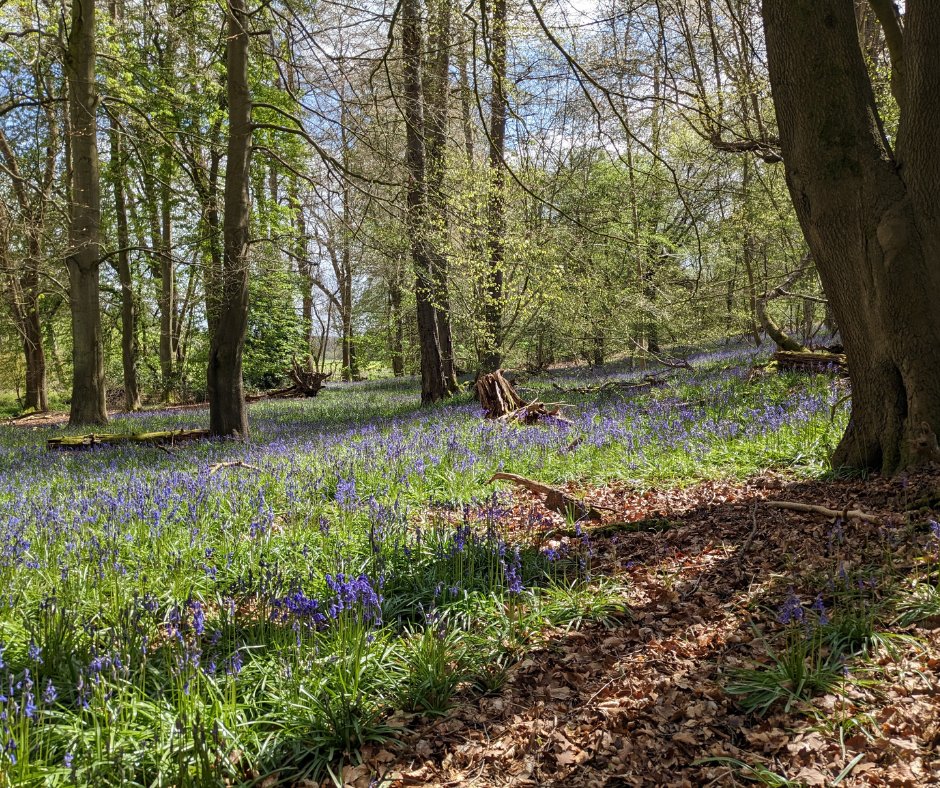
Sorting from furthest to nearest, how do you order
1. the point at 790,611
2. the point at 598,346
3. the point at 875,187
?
the point at 598,346 → the point at 875,187 → the point at 790,611

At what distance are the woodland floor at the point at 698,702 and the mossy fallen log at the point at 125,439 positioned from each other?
8.89 metres

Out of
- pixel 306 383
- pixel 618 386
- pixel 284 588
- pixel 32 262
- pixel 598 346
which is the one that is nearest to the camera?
pixel 284 588

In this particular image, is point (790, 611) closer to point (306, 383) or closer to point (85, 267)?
point (85, 267)

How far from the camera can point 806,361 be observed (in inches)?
430

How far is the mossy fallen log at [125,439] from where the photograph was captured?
10211 mm

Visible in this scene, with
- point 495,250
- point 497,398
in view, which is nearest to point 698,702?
point 497,398

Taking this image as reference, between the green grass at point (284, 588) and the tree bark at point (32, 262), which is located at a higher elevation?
the tree bark at point (32, 262)

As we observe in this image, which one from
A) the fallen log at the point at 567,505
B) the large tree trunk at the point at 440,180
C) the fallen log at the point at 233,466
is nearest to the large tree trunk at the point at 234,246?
the large tree trunk at the point at 440,180

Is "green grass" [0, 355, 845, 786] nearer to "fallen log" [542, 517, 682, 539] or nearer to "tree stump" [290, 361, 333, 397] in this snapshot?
"fallen log" [542, 517, 682, 539]

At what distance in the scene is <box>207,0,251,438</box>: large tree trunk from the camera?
9539 millimetres

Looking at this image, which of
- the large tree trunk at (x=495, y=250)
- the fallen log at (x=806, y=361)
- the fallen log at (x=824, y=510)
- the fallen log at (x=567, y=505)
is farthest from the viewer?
the large tree trunk at (x=495, y=250)

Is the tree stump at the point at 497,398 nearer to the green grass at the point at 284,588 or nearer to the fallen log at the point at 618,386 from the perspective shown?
the green grass at the point at 284,588

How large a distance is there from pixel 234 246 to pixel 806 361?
1017 centimetres

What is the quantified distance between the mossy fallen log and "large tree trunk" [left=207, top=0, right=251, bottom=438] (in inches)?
37.6
